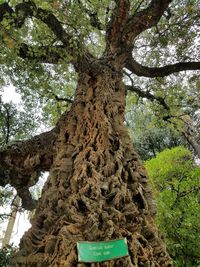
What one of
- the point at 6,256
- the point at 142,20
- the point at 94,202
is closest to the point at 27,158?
the point at 94,202

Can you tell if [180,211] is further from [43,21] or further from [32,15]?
[32,15]

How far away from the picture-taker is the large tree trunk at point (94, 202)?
2.37m

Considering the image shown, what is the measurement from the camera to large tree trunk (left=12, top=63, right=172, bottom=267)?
237 cm

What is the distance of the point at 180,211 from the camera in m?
6.97

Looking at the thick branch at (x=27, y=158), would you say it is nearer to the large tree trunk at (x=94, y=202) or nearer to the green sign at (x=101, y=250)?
the large tree trunk at (x=94, y=202)

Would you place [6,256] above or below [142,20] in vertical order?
below

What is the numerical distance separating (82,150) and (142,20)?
3365 mm

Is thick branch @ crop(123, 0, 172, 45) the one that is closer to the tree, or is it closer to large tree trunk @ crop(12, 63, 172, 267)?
the tree

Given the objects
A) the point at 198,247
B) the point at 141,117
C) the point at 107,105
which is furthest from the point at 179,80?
the point at 107,105

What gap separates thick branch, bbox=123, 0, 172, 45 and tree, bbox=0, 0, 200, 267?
18 mm

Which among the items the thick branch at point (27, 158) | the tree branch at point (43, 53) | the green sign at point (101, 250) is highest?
the tree branch at point (43, 53)

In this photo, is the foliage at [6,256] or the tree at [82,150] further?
the foliage at [6,256]

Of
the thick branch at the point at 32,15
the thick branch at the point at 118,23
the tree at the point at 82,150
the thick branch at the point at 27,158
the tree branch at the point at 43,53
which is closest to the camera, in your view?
the tree at the point at 82,150

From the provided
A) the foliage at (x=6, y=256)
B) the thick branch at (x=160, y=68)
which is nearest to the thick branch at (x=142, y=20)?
the thick branch at (x=160, y=68)
